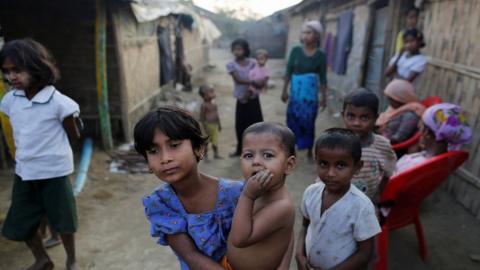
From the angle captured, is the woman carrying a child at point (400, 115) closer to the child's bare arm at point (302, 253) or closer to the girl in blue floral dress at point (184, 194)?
the child's bare arm at point (302, 253)

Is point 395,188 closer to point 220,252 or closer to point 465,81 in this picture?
point 220,252

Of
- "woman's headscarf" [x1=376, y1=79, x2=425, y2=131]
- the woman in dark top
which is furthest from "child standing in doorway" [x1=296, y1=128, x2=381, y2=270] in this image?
the woman in dark top

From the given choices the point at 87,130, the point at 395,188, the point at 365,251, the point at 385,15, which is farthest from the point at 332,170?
the point at 385,15

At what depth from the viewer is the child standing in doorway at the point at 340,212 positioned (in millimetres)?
1656

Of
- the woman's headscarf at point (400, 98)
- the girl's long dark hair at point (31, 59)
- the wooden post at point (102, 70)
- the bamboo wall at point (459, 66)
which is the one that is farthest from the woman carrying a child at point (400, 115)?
the wooden post at point (102, 70)

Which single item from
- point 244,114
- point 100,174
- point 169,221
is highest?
point 169,221

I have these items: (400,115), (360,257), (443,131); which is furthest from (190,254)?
(400,115)

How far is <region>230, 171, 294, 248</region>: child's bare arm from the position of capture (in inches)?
48.3

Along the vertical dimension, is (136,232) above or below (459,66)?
below

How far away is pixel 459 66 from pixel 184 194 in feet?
13.3

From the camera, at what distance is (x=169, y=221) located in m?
1.37

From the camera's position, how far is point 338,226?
5.57ft

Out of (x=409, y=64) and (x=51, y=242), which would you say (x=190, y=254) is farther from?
(x=409, y=64)

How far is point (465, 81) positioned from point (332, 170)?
3.25 meters
